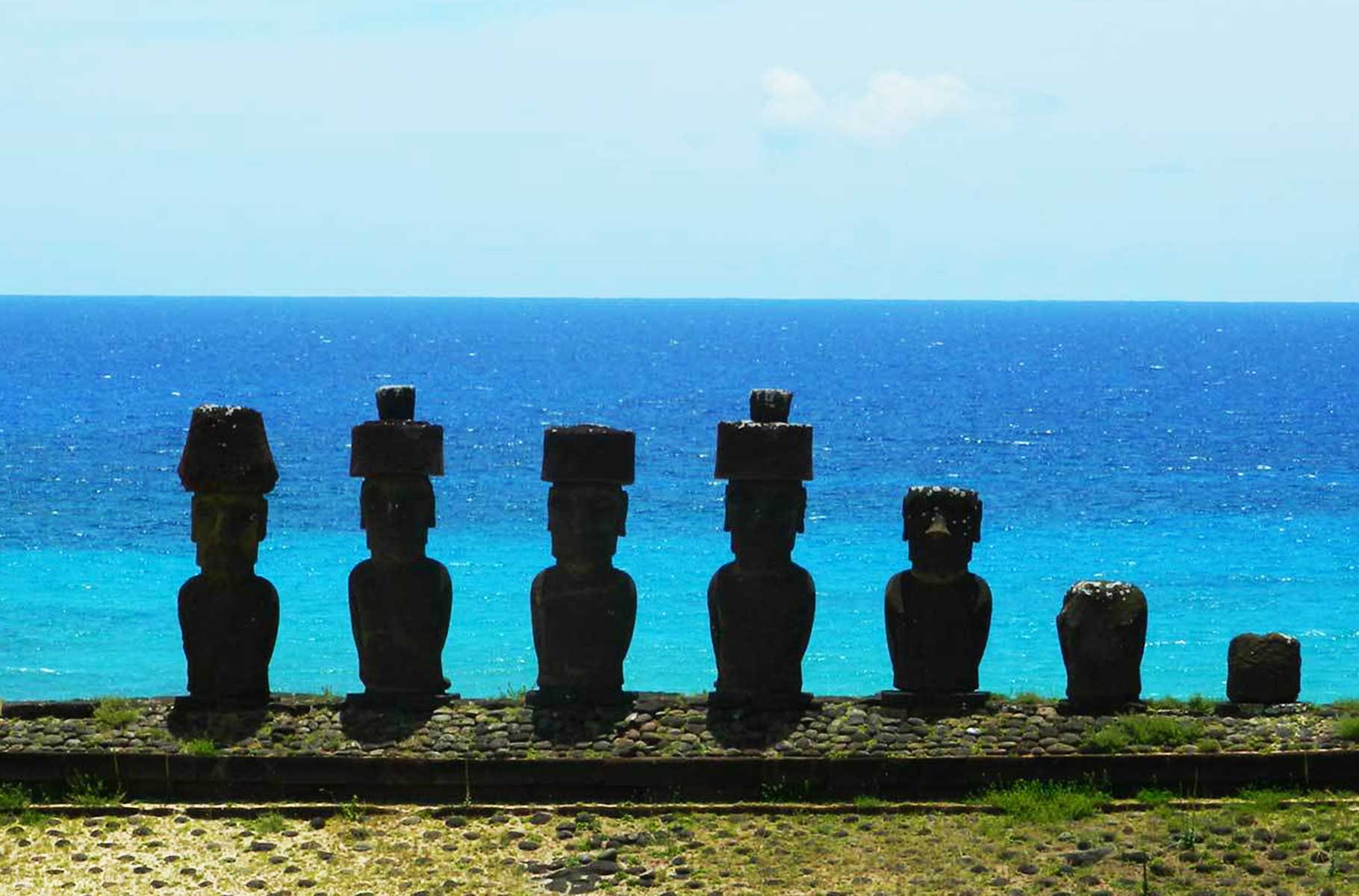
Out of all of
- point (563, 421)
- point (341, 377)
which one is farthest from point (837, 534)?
point (341, 377)

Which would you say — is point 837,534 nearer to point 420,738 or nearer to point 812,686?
A: point 812,686

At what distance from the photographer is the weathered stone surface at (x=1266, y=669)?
592 inches

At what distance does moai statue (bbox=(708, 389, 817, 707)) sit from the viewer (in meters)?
15.1

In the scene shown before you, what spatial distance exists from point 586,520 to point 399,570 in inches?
50.1

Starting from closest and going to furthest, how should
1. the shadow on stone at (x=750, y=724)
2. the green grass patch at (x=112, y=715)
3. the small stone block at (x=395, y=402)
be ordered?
the shadow on stone at (x=750, y=724) → the green grass patch at (x=112, y=715) → the small stone block at (x=395, y=402)

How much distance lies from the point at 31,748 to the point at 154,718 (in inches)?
36.1

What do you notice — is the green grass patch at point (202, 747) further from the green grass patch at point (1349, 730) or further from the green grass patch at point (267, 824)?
the green grass patch at point (1349, 730)

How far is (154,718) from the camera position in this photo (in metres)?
14.9

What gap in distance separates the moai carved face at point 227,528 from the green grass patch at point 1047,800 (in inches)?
197

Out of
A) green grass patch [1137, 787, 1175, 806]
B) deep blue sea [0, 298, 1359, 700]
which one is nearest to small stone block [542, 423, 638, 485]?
green grass patch [1137, 787, 1175, 806]

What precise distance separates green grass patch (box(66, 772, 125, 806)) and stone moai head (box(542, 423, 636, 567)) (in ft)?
10.3

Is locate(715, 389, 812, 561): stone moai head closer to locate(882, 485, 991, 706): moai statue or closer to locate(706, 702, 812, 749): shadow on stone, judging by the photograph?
locate(882, 485, 991, 706): moai statue

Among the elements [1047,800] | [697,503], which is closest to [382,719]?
[1047,800]

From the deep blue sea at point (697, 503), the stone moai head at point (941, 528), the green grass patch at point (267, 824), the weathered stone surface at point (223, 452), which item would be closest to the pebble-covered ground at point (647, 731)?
the green grass patch at point (267, 824)
